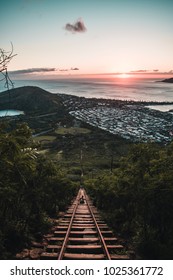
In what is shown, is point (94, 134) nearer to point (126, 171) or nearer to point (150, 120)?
point (150, 120)

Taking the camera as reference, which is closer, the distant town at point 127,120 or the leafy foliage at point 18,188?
the leafy foliage at point 18,188

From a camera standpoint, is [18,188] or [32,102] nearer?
[18,188]

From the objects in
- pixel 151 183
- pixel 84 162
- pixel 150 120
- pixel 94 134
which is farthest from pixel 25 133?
pixel 150 120

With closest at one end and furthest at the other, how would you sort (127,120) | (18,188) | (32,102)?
1. (18,188)
2. (127,120)
3. (32,102)

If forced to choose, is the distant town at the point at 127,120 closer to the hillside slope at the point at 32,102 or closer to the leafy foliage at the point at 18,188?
the hillside slope at the point at 32,102

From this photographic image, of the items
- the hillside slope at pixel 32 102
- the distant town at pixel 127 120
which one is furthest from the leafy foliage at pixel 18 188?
the hillside slope at pixel 32 102

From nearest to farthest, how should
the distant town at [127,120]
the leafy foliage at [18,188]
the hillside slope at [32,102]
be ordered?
the leafy foliage at [18,188], the distant town at [127,120], the hillside slope at [32,102]

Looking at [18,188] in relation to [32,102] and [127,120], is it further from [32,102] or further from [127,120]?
[32,102]

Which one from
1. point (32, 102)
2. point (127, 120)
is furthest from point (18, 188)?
point (32, 102)
